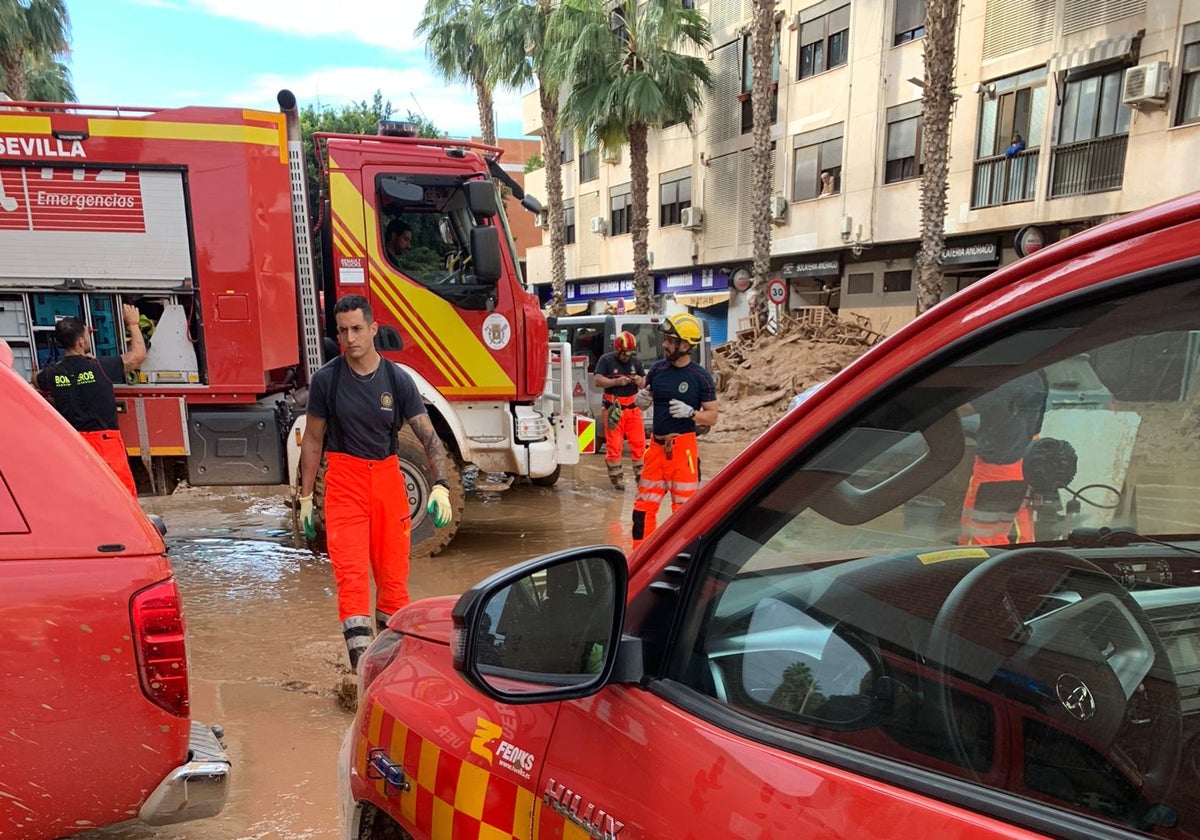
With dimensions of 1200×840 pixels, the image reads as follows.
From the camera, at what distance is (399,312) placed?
5.72m

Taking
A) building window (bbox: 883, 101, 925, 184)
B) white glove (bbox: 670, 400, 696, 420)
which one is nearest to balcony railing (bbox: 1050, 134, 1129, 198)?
building window (bbox: 883, 101, 925, 184)

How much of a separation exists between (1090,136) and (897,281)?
493 cm

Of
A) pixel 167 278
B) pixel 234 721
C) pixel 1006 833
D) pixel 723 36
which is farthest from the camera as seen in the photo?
pixel 723 36

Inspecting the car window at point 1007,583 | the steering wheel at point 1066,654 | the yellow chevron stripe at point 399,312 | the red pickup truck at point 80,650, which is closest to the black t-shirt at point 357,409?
the red pickup truck at point 80,650

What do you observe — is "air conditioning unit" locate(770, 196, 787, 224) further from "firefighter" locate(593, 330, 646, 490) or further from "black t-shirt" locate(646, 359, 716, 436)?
"black t-shirt" locate(646, 359, 716, 436)

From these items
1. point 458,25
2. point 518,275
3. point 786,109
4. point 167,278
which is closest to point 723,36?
point 786,109

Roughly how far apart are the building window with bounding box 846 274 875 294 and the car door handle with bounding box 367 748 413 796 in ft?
62.3

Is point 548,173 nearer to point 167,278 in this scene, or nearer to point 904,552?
point 167,278

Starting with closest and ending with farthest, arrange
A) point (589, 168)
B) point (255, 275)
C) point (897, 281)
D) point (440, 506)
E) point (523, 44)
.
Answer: point (440, 506) → point (255, 275) → point (897, 281) → point (523, 44) → point (589, 168)

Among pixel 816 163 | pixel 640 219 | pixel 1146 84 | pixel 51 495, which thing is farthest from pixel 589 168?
pixel 51 495

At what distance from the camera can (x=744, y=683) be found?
1022 mm

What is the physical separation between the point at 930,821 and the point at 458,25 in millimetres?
25503

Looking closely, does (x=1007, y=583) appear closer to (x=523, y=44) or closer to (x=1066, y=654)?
(x=1066, y=654)

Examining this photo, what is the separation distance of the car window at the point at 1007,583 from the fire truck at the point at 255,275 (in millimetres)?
4788
